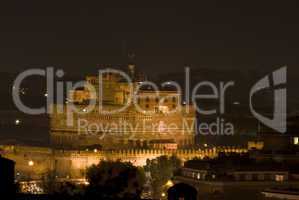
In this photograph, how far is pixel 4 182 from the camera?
16766 millimetres

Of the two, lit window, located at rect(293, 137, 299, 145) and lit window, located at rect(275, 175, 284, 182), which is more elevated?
lit window, located at rect(293, 137, 299, 145)

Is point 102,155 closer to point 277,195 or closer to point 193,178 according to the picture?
point 193,178

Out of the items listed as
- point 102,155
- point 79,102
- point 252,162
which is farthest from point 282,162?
point 79,102

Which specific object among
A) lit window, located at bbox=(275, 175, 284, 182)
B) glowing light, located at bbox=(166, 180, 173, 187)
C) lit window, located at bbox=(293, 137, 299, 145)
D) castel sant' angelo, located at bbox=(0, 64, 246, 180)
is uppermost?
castel sant' angelo, located at bbox=(0, 64, 246, 180)

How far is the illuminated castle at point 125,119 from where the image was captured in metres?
59.7

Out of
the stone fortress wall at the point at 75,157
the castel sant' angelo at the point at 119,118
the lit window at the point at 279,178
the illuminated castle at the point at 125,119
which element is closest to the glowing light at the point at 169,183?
the lit window at the point at 279,178

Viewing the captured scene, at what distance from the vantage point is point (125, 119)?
2375 inches

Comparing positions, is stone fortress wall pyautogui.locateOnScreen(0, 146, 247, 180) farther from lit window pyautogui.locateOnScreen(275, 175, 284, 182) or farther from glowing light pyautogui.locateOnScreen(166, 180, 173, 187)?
lit window pyautogui.locateOnScreen(275, 175, 284, 182)

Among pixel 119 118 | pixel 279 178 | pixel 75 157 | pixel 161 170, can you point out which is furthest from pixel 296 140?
pixel 119 118

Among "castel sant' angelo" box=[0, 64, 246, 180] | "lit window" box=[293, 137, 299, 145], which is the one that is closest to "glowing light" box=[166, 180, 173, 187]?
"lit window" box=[293, 137, 299, 145]

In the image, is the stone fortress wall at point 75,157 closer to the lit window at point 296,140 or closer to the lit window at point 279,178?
the lit window at point 296,140

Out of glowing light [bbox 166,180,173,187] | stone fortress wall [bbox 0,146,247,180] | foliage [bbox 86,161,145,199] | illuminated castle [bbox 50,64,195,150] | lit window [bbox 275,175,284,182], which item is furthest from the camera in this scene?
illuminated castle [bbox 50,64,195,150]

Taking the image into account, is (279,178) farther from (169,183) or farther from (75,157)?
(75,157)

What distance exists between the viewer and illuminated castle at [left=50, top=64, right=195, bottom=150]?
59688mm
